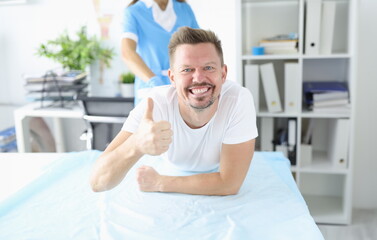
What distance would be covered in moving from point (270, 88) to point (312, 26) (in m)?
0.41

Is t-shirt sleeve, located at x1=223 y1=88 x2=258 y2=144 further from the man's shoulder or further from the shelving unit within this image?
the shelving unit

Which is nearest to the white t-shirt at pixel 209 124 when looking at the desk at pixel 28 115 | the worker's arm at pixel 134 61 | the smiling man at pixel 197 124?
the smiling man at pixel 197 124

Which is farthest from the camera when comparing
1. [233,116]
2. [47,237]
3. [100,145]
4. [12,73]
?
[12,73]

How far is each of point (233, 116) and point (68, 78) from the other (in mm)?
1535

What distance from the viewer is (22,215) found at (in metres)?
1.30

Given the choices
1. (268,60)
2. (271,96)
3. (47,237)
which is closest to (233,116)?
(47,237)

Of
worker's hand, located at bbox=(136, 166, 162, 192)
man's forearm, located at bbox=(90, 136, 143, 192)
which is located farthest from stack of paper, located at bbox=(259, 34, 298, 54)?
man's forearm, located at bbox=(90, 136, 143, 192)

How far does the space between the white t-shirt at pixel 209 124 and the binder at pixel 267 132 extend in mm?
1073

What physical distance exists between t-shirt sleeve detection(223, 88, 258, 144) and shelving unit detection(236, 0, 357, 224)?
0.98 metres

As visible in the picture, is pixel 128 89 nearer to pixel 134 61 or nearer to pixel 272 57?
pixel 134 61

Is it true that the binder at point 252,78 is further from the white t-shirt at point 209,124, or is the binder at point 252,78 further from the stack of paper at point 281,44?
the white t-shirt at point 209,124

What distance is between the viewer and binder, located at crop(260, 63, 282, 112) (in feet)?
7.84

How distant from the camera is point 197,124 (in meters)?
1.45

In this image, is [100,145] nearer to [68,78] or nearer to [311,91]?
[68,78]
